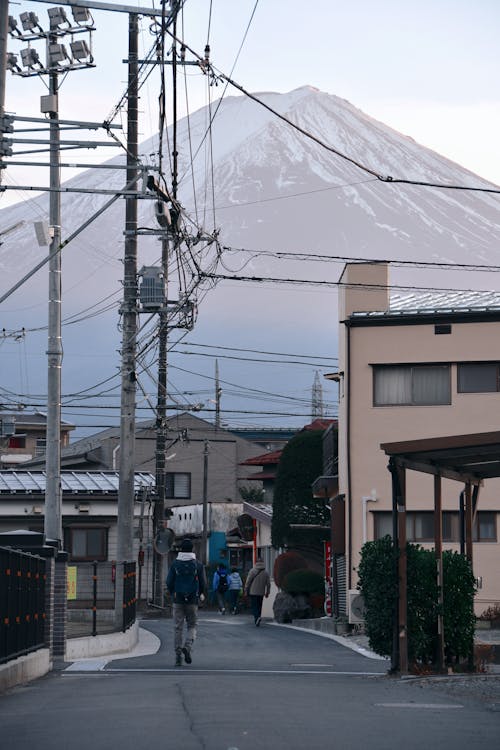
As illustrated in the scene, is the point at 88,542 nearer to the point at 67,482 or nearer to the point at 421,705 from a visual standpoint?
the point at 67,482

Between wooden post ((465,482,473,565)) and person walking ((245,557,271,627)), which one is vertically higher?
wooden post ((465,482,473,565))

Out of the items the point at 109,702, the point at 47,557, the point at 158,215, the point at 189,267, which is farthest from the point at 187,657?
the point at 189,267

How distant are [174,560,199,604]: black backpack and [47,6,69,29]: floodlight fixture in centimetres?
1265

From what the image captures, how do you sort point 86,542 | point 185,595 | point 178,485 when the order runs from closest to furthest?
point 185,595
point 86,542
point 178,485

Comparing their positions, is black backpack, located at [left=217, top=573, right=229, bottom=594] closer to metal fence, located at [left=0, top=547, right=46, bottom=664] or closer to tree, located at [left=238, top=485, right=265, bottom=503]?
tree, located at [left=238, top=485, right=265, bottom=503]

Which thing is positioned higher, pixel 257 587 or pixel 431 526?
pixel 431 526

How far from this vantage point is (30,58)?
82.8 feet

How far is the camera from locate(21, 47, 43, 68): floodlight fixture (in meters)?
25.2

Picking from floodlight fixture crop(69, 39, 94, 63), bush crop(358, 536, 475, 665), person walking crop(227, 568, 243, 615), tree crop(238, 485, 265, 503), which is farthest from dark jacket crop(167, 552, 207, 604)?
tree crop(238, 485, 265, 503)

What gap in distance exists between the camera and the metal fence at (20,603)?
1312 centimetres

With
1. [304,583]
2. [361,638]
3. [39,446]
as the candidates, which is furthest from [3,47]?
[39,446]

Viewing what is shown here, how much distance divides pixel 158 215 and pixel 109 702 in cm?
1096

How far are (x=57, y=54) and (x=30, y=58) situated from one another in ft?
2.68

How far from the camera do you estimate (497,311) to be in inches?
1209
